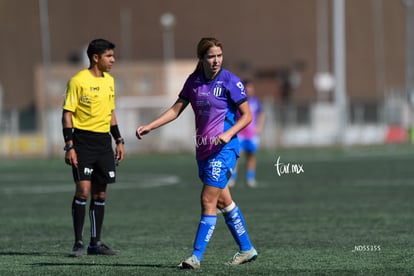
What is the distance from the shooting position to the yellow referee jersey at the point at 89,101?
41.7 feet

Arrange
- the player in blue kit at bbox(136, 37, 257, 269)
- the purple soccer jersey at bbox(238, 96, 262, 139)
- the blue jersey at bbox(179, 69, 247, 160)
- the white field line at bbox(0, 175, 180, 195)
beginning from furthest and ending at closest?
the white field line at bbox(0, 175, 180, 195), the purple soccer jersey at bbox(238, 96, 262, 139), the blue jersey at bbox(179, 69, 247, 160), the player in blue kit at bbox(136, 37, 257, 269)

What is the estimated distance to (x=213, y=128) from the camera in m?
11.0

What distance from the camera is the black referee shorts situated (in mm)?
A: 12727

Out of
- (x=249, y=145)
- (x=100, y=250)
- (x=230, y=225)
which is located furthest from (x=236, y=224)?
(x=249, y=145)

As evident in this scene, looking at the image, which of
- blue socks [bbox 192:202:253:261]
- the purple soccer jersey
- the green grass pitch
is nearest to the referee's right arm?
the green grass pitch

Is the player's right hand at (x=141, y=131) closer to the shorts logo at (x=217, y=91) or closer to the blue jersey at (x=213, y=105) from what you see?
the blue jersey at (x=213, y=105)

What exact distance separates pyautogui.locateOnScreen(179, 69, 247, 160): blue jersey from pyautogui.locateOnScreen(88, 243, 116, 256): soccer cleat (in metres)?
2.26

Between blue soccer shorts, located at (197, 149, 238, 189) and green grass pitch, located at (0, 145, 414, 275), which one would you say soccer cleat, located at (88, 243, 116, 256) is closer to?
green grass pitch, located at (0, 145, 414, 275)

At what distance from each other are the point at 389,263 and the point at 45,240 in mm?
5301

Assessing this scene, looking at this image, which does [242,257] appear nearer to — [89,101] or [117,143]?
[117,143]

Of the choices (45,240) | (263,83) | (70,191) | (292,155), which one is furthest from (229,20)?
(45,240)

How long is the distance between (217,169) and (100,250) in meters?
2.48

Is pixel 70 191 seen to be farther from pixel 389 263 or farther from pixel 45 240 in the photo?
pixel 389 263

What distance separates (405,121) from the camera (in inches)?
2269
